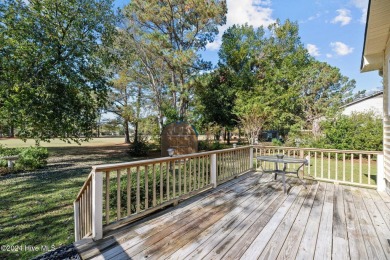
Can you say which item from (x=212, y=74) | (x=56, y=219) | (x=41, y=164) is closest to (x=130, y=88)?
(x=212, y=74)

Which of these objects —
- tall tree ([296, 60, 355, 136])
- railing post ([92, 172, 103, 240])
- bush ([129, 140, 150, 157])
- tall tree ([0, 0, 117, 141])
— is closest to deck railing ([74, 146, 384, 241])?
railing post ([92, 172, 103, 240])

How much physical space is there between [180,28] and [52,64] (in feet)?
29.0

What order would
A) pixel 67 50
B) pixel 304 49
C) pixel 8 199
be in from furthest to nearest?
pixel 304 49 < pixel 67 50 < pixel 8 199

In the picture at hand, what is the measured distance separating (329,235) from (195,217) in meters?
1.70

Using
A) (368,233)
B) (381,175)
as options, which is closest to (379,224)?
(368,233)

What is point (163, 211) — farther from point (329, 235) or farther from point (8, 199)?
point (8, 199)

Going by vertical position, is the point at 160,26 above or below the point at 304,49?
below

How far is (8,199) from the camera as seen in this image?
4879 millimetres

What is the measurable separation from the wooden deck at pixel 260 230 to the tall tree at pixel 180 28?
33.1ft

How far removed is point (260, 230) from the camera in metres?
2.50

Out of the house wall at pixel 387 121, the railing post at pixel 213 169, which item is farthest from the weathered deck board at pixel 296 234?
the house wall at pixel 387 121

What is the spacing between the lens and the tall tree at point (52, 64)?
5965 mm

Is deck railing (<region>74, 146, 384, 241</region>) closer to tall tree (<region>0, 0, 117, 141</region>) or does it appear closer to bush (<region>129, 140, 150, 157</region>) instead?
tall tree (<region>0, 0, 117, 141</region>)

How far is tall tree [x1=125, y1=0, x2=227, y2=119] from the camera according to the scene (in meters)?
12.0
